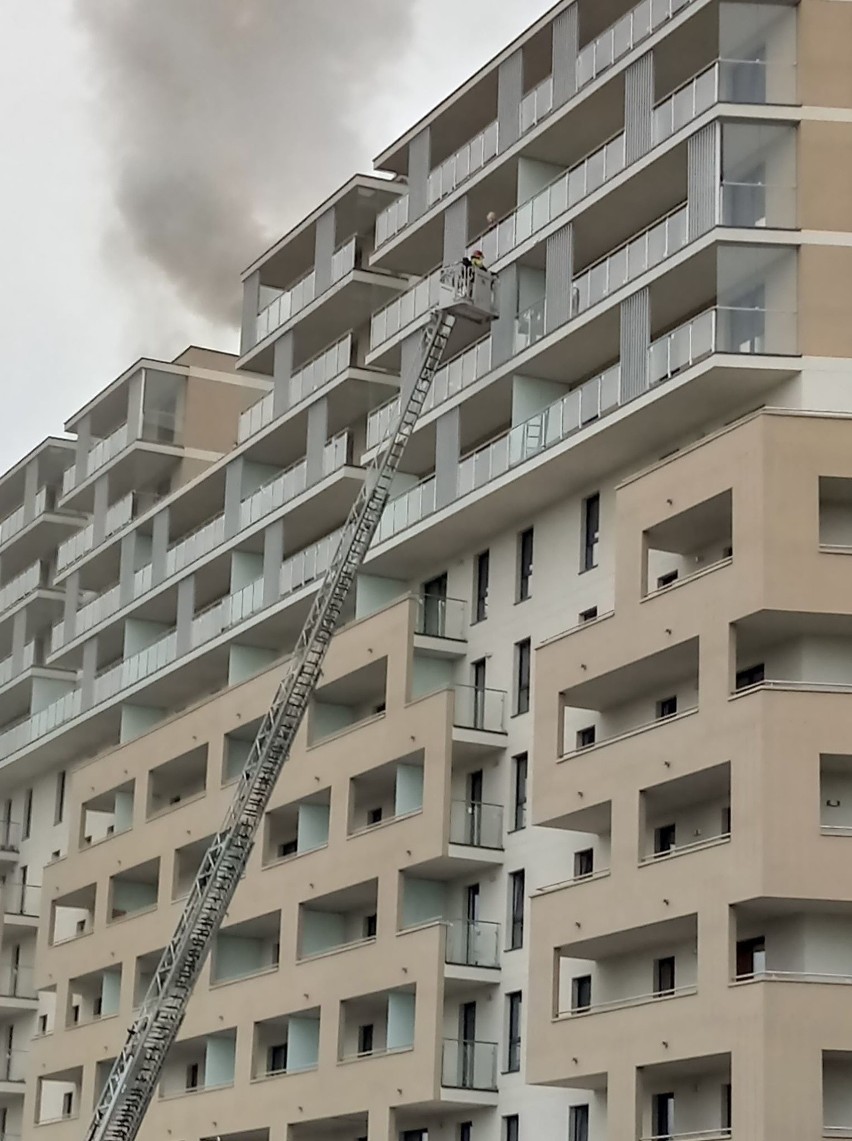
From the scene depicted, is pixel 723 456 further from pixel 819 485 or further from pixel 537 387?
pixel 537 387

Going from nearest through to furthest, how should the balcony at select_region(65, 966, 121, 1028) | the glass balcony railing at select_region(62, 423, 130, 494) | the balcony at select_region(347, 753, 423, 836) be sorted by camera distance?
the balcony at select_region(347, 753, 423, 836) < the balcony at select_region(65, 966, 121, 1028) < the glass balcony railing at select_region(62, 423, 130, 494)

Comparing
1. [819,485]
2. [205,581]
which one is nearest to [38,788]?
[205,581]

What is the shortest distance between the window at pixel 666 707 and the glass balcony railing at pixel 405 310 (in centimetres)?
1515

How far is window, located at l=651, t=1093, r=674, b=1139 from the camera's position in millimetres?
47156

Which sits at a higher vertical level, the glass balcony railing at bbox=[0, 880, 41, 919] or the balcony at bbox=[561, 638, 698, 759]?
the glass balcony railing at bbox=[0, 880, 41, 919]

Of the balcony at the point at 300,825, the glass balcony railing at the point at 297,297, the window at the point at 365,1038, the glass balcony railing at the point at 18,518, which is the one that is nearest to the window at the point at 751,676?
the balcony at the point at 300,825

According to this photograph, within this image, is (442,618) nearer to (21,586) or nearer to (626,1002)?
(626,1002)

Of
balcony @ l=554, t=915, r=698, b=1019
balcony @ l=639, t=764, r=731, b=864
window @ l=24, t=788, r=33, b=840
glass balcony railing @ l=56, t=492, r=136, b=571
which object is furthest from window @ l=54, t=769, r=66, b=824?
balcony @ l=639, t=764, r=731, b=864

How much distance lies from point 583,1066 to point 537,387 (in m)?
18.0

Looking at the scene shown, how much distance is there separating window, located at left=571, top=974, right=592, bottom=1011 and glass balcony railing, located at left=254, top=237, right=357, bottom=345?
984 inches

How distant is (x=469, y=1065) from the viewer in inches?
2133

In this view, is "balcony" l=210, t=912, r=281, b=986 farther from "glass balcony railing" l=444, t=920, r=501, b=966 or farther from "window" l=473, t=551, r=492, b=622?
"window" l=473, t=551, r=492, b=622

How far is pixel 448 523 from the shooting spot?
193 ft

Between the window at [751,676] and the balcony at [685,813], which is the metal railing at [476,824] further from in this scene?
the window at [751,676]
